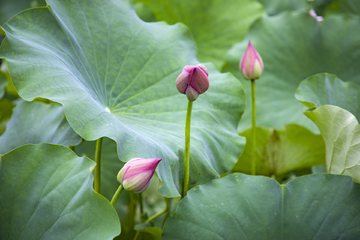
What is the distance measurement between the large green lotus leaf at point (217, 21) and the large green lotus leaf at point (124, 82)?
477mm

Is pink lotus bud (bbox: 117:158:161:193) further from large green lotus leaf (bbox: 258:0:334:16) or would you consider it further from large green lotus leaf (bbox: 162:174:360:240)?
large green lotus leaf (bbox: 258:0:334:16)

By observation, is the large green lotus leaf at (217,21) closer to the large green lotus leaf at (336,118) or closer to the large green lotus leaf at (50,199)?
the large green lotus leaf at (336,118)

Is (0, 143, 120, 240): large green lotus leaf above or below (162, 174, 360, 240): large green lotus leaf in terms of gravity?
above

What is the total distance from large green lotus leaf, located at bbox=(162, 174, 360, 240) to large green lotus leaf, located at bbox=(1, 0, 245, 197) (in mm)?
69

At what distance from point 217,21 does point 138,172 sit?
106 cm

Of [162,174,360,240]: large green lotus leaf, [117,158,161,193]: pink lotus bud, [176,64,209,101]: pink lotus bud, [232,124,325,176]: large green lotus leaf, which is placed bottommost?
[232,124,325,176]: large green lotus leaf

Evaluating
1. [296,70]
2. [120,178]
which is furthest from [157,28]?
[296,70]

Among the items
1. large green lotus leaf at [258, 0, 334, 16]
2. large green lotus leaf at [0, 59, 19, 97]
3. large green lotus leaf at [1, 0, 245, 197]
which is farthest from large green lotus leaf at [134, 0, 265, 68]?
large green lotus leaf at [0, 59, 19, 97]

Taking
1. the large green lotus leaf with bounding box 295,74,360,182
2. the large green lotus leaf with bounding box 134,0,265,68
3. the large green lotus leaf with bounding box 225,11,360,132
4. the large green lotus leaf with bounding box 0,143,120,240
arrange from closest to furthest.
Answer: the large green lotus leaf with bounding box 0,143,120,240 → the large green lotus leaf with bounding box 295,74,360,182 → the large green lotus leaf with bounding box 225,11,360,132 → the large green lotus leaf with bounding box 134,0,265,68

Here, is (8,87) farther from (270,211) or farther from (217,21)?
(270,211)

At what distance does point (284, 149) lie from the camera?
3.23ft

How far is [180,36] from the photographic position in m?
0.96

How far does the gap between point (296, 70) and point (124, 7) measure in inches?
29.7

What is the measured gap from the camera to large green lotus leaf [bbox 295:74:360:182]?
2.30 feet
